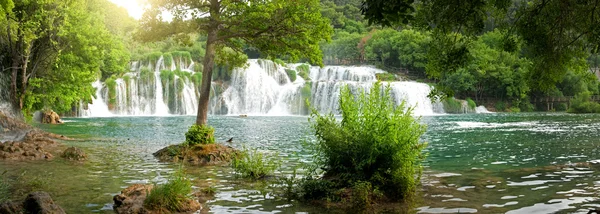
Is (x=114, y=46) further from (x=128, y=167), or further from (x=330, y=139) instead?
(x=330, y=139)

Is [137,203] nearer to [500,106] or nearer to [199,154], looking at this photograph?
[199,154]

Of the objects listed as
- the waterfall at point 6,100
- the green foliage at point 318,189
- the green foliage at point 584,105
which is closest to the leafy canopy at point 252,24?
the green foliage at point 318,189

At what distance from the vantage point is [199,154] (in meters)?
17.2

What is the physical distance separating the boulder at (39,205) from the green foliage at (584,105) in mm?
72993

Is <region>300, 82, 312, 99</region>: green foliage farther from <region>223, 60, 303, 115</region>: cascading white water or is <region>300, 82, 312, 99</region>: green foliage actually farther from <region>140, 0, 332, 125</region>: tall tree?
<region>140, 0, 332, 125</region>: tall tree

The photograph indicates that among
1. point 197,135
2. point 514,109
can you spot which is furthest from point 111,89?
point 514,109

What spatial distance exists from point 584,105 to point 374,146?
2689 inches

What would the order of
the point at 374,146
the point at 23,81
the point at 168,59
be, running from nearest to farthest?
the point at 374,146 < the point at 23,81 < the point at 168,59

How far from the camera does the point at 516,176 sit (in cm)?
1416

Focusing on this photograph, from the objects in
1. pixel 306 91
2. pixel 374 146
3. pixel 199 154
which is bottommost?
pixel 199 154

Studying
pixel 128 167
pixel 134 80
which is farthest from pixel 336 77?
pixel 128 167

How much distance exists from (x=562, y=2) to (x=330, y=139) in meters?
5.23

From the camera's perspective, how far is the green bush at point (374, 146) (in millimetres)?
10469

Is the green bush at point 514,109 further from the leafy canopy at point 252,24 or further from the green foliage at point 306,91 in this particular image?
the leafy canopy at point 252,24
